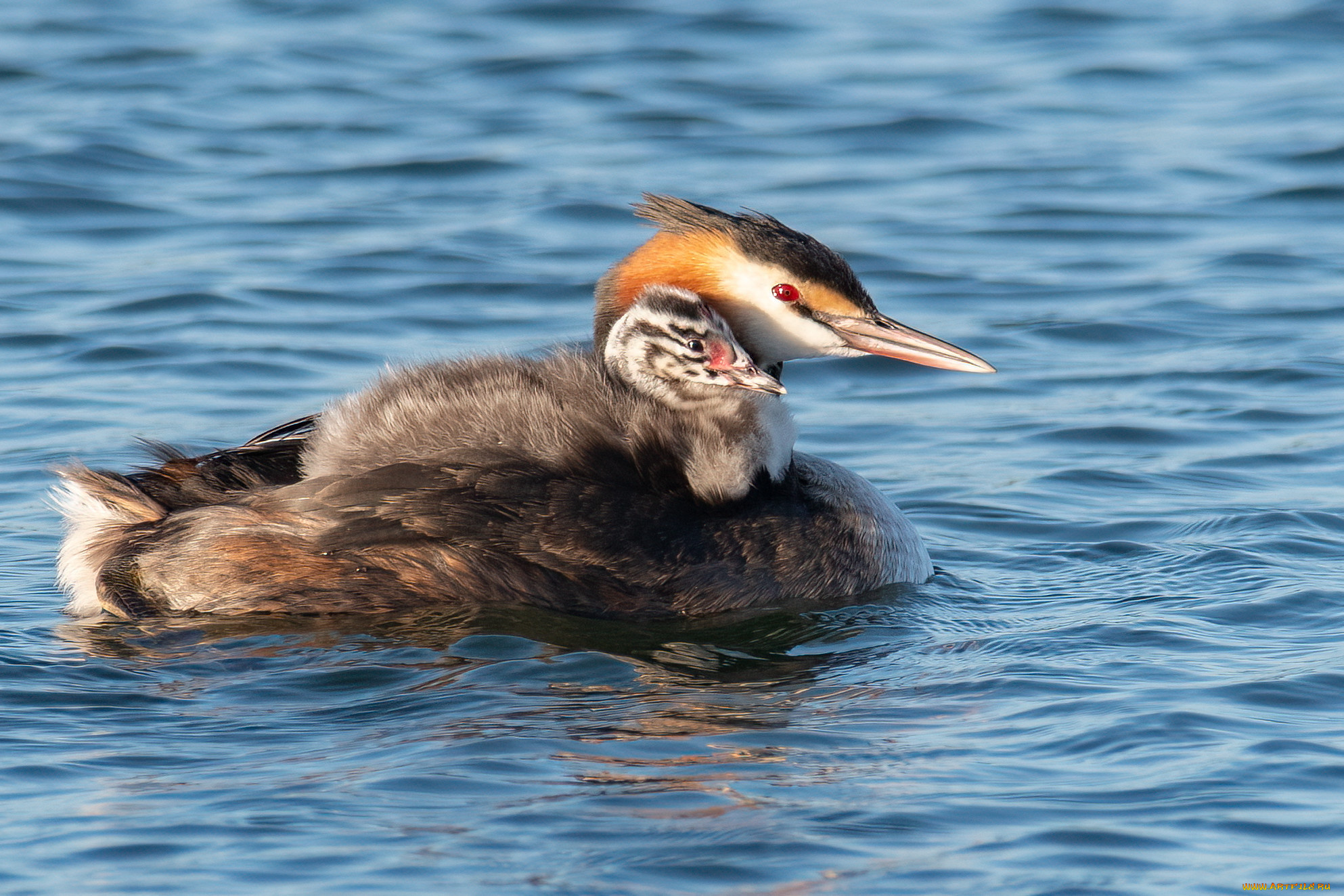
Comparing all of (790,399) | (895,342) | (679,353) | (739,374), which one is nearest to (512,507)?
(679,353)

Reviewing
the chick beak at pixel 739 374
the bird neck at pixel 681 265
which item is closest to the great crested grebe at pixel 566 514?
the bird neck at pixel 681 265

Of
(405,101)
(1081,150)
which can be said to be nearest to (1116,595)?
(1081,150)

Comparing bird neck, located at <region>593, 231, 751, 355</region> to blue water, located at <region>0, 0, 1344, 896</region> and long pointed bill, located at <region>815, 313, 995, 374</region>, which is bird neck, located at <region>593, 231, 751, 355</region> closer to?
long pointed bill, located at <region>815, 313, 995, 374</region>

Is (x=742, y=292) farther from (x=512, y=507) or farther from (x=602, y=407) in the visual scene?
(x=512, y=507)

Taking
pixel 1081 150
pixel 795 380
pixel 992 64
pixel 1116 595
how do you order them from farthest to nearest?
pixel 992 64 → pixel 1081 150 → pixel 795 380 → pixel 1116 595

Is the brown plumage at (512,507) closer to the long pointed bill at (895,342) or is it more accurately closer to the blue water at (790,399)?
the blue water at (790,399)

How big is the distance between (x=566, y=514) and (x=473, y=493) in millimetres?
306

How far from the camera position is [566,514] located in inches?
246

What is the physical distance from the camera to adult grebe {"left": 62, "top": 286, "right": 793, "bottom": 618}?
6152 mm

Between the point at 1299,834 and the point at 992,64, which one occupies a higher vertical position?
the point at 992,64

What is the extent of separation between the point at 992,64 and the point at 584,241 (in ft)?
18.4

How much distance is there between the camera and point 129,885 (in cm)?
453

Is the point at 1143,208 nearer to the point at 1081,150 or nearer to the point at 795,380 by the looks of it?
the point at 1081,150

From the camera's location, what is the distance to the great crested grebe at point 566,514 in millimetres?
6156
